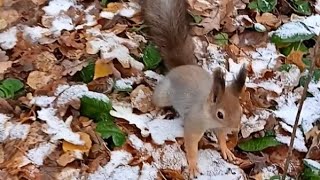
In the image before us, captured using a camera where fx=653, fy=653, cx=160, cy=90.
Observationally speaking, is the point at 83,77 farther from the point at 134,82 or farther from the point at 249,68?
the point at 249,68

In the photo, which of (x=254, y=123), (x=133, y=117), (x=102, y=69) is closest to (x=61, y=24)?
(x=102, y=69)

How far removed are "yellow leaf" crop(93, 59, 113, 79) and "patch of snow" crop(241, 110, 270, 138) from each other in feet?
2.09

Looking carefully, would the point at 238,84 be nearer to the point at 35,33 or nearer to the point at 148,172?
the point at 148,172

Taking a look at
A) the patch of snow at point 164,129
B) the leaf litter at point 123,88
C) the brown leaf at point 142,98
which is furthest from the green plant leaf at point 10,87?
the patch of snow at point 164,129

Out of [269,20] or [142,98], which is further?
[269,20]

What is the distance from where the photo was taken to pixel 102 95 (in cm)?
275

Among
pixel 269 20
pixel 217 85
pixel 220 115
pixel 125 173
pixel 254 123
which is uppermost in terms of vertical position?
pixel 217 85

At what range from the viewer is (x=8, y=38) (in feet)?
10.1

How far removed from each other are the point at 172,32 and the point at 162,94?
304 mm

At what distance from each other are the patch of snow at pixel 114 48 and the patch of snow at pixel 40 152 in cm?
58

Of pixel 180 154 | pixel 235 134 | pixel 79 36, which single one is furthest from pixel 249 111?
pixel 79 36

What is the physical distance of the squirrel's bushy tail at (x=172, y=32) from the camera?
9.36ft

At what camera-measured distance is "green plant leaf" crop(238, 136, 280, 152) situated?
2.66 metres

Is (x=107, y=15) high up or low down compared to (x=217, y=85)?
down
